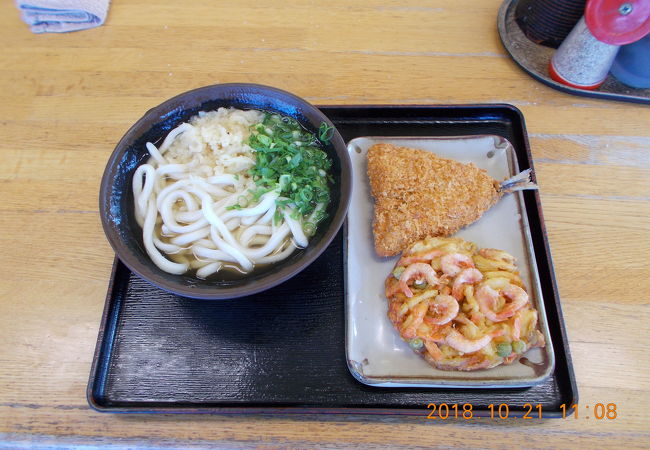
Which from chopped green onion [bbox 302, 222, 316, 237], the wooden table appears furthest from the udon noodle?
the wooden table

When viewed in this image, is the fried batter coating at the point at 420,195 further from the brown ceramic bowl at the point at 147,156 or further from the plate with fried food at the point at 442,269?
the brown ceramic bowl at the point at 147,156

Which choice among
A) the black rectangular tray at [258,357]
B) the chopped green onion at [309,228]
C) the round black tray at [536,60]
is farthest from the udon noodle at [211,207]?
the round black tray at [536,60]

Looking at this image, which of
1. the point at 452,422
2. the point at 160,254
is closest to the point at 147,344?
the point at 160,254

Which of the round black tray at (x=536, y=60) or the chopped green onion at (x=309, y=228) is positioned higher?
the round black tray at (x=536, y=60)

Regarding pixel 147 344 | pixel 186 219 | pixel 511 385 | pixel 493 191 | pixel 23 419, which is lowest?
pixel 23 419

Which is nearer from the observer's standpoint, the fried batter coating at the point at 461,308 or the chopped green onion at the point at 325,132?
the fried batter coating at the point at 461,308

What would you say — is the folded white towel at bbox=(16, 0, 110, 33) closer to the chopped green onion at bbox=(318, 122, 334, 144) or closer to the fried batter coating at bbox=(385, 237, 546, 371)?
the chopped green onion at bbox=(318, 122, 334, 144)

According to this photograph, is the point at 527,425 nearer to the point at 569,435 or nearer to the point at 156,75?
the point at 569,435
